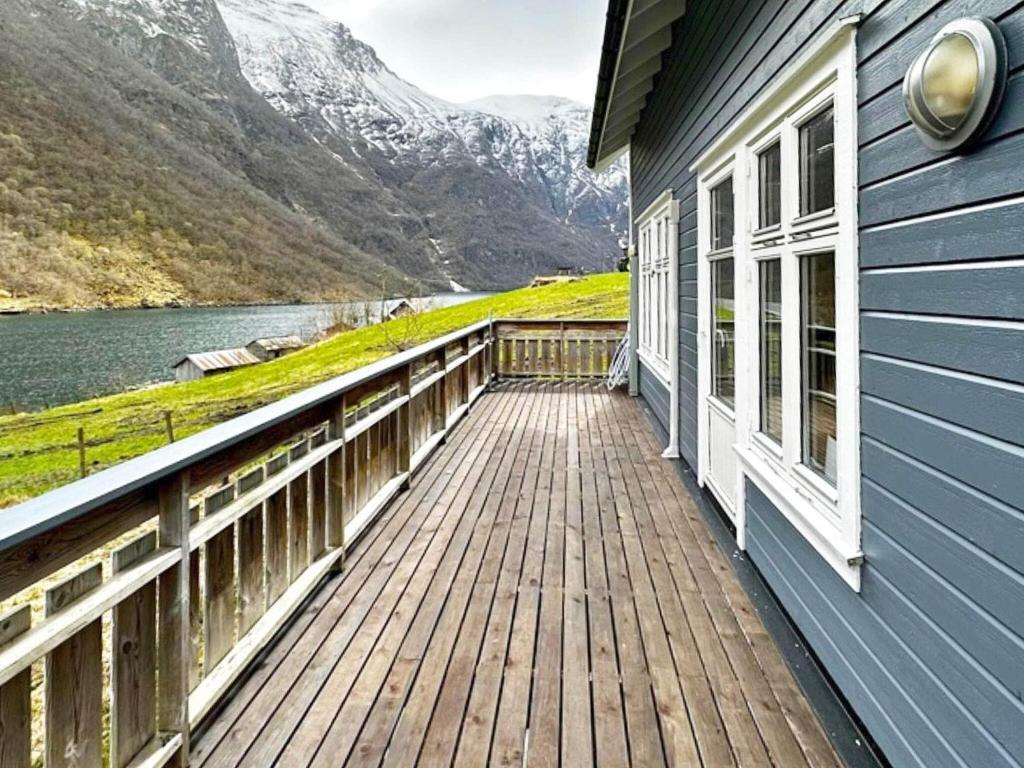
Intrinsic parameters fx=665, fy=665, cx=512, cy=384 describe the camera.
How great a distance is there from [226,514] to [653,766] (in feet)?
4.73

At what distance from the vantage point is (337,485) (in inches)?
124

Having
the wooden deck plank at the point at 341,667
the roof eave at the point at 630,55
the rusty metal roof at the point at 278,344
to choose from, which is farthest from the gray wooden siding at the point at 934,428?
the rusty metal roof at the point at 278,344

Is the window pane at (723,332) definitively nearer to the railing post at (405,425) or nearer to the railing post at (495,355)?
the railing post at (405,425)

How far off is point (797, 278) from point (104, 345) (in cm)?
3390

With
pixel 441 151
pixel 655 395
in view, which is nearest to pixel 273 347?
pixel 655 395

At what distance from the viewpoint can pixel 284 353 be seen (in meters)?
26.7

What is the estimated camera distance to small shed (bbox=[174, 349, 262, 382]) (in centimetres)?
2147

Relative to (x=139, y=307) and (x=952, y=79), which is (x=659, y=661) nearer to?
(x=952, y=79)

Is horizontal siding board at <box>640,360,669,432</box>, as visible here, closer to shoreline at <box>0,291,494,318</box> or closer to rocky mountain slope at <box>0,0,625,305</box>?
rocky mountain slope at <box>0,0,625,305</box>

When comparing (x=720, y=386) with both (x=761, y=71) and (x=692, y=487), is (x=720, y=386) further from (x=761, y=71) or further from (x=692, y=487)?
(x=761, y=71)

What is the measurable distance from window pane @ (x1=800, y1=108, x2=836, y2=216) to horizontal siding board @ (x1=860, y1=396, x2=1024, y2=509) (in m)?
0.71

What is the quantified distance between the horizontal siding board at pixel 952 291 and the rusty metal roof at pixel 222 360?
74.0ft

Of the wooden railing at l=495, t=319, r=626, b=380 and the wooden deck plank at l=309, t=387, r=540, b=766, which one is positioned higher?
the wooden railing at l=495, t=319, r=626, b=380

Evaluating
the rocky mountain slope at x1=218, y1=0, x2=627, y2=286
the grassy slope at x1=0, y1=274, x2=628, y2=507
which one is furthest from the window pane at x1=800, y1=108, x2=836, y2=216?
the rocky mountain slope at x1=218, y1=0, x2=627, y2=286
